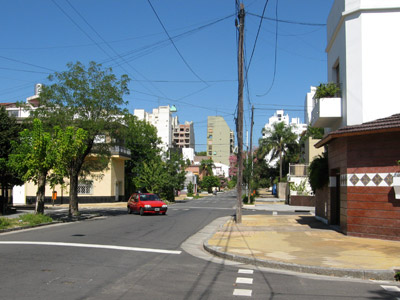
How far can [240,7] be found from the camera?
2052 centimetres

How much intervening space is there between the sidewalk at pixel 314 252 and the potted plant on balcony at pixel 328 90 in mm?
5523

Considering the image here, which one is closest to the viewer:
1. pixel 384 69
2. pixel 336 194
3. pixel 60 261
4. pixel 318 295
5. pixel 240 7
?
pixel 318 295

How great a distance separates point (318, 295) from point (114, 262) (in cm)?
487

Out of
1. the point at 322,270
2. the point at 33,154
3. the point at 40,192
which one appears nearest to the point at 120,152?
the point at 40,192

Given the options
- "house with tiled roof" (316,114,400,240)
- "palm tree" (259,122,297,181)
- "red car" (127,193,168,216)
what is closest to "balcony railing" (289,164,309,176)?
"palm tree" (259,122,297,181)

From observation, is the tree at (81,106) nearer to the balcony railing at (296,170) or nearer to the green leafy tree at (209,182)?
the balcony railing at (296,170)

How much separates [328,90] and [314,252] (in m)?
7.86

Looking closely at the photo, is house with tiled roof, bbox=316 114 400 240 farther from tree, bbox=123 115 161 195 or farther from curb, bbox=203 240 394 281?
tree, bbox=123 115 161 195

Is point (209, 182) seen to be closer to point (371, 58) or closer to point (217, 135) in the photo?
point (217, 135)

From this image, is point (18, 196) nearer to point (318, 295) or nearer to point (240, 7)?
point (240, 7)

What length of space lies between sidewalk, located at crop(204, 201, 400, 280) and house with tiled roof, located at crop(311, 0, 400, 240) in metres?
0.93

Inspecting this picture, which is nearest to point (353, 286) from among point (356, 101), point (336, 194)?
point (356, 101)

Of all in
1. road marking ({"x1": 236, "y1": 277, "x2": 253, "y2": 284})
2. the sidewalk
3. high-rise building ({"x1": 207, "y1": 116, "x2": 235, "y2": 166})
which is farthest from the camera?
high-rise building ({"x1": 207, "y1": 116, "x2": 235, "y2": 166})

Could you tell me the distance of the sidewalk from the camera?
900cm
